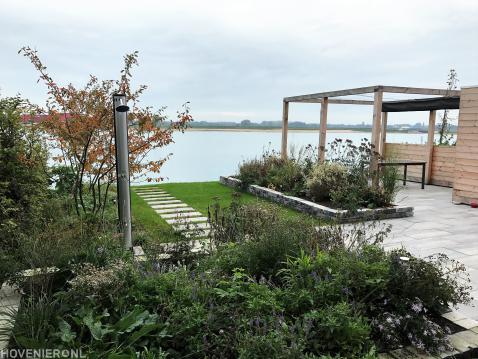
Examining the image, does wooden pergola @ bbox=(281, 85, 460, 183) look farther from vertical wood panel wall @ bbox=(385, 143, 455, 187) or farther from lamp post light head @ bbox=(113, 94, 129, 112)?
lamp post light head @ bbox=(113, 94, 129, 112)

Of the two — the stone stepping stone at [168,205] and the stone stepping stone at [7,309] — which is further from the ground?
the stone stepping stone at [7,309]

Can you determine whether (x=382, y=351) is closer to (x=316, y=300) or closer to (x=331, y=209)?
(x=316, y=300)

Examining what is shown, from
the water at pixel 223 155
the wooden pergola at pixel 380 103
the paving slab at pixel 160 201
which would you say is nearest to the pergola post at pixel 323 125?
the wooden pergola at pixel 380 103

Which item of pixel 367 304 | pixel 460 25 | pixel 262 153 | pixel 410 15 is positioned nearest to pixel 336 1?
pixel 410 15

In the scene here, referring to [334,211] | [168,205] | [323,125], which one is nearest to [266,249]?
[334,211]

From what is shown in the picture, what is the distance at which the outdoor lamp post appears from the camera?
140 inches

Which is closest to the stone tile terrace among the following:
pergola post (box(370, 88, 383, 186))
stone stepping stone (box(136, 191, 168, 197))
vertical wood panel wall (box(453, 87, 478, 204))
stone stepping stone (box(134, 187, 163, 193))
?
vertical wood panel wall (box(453, 87, 478, 204))

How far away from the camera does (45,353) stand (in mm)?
1848

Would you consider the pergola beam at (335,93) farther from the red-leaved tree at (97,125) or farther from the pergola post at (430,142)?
the red-leaved tree at (97,125)

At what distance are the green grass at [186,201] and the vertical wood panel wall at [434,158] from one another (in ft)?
17.3

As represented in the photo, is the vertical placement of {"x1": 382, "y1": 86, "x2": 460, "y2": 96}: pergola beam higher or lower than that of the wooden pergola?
higher

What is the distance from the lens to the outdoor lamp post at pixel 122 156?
3.56 meters

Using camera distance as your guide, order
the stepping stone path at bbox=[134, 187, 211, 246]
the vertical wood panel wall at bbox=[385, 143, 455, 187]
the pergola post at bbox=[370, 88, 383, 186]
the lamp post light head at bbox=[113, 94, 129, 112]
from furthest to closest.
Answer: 1. the vertical wood panel wall at bbox=[385, 143, 455, 187]
2. the pergola post at bbox=[370, 88, 383, 186]
3. the stepping stone path at bbox=[134, 187, 211, 246]
4. the lamp post light head at bbox=[113, 94, 129, 112]

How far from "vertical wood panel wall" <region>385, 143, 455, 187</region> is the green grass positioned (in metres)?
5.27
